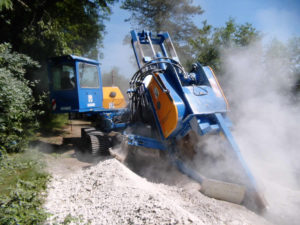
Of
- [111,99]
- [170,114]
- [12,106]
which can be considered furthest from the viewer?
[111,99]

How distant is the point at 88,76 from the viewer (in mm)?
6453

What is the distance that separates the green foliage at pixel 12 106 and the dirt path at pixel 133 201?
175cm

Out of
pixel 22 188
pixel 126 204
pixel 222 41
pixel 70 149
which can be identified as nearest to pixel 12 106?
pixel 22 188

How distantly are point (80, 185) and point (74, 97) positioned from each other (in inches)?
126

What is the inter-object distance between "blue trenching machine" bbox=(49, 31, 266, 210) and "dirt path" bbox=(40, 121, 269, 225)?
0.87ft

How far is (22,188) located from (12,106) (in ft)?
7.17

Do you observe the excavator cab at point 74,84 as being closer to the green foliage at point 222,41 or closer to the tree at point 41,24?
the tree at point 41,24

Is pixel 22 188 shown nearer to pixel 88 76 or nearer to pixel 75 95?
pixel 75 95

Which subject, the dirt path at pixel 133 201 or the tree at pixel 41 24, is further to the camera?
the tree at pixel 41 24

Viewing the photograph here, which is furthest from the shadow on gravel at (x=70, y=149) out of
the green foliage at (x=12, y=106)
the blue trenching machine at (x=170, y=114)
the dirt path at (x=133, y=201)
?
the dirt path at (x=133, y=201)

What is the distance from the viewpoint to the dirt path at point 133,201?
253 cm

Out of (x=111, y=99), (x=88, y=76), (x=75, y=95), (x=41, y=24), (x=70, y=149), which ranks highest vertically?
(x=41, y=24)

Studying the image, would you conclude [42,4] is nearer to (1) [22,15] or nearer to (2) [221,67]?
(1) [22,15]

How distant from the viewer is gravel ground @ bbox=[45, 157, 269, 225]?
251 centimetres
